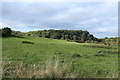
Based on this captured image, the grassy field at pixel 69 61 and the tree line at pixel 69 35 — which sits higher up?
the tree line at pixel 69 35

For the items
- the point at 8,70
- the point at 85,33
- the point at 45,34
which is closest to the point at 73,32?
the point at 85,33

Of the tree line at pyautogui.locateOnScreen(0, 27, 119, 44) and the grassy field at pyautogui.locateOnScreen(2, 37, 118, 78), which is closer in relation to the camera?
the grassy field at pyautogui.locateOnScreen(2, 37, 118, 78)

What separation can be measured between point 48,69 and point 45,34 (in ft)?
235

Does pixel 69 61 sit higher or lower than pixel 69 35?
lower

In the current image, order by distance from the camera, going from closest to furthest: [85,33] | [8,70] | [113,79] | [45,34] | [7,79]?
[7,79]
[113,79]
[8,70]
[45,34]
[85,33]

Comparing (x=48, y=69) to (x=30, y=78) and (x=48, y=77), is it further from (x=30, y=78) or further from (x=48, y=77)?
(x=30, y=78)

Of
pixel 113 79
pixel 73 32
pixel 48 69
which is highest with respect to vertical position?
pixel 73 32

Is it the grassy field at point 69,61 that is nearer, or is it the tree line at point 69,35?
the grassy field at point 69,61

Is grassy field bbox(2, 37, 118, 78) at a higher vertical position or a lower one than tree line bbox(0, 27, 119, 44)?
lower

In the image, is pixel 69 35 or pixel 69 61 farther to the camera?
pixel 69 35

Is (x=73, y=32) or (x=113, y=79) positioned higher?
(x=73, y=32)

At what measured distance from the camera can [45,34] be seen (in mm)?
78562

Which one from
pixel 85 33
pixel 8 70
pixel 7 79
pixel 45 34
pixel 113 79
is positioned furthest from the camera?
pixel 85 33

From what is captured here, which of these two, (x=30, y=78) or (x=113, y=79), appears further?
(x=113, y=79)
